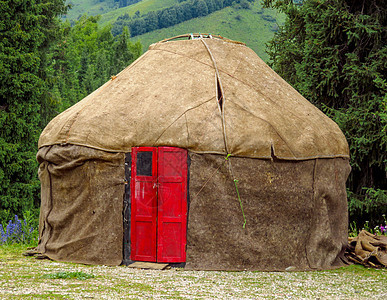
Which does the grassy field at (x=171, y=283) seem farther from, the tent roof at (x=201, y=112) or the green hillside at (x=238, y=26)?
the green hillside at (x=238, y=26)

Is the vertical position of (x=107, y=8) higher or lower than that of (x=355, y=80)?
higher

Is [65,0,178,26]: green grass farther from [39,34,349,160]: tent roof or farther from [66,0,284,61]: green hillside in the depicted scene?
[39,34,349,160]: tent roof

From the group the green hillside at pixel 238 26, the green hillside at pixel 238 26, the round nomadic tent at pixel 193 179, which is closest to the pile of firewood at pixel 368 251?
the round nomadic tent at pixel 193 179

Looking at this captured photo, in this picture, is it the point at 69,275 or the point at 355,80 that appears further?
the point at 355,80

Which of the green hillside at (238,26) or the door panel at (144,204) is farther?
the green hillside at (238,26)

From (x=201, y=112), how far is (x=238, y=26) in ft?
241

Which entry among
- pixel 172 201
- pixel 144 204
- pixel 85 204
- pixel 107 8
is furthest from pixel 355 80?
pixel 107 8

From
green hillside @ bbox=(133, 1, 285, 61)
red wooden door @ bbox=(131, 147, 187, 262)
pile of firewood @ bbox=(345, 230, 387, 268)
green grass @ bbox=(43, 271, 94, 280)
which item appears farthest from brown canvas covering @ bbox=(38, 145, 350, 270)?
green hillside @ bbox=(133, 1, 285, 61)

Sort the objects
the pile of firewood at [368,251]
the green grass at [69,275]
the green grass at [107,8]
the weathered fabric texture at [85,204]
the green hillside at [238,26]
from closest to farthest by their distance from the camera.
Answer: the green grass at [69,275]
the weathered fabric texture at [85,204]
the pile of firewood at [368,251]
the green hillside at [238,26]
the green grass at [107,8]

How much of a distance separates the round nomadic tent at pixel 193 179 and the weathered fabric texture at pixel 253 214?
0.01 metres

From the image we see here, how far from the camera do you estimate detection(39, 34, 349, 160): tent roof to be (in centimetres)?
697

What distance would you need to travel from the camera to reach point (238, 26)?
78312 millimetres

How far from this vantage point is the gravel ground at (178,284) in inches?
204

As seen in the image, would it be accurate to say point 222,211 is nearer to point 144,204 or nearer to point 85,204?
point 144,204
